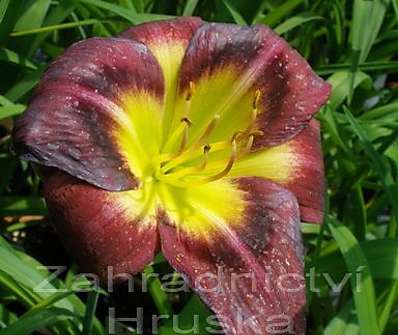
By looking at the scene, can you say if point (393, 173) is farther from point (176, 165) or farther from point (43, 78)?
point (43, 78)

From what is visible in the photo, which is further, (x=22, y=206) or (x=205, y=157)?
(x=22, y=206)

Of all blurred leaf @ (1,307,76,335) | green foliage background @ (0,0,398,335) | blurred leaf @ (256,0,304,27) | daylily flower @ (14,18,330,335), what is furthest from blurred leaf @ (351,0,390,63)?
blurred leaf @ (1,307,76,335)

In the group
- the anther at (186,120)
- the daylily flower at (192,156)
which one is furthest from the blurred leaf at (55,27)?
the anther at (186,120)

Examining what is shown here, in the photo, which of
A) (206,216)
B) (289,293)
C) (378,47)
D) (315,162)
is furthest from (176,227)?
(378,47)

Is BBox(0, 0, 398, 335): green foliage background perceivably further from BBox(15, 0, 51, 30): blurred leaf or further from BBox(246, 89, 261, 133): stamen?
BBox(246, 89, 261, 133): stamen

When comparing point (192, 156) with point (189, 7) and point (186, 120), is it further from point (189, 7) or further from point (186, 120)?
point (189, 7)

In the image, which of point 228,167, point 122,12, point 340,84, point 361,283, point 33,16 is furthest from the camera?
point 340,84

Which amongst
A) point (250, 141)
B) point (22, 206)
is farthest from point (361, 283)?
point (22, 206)
